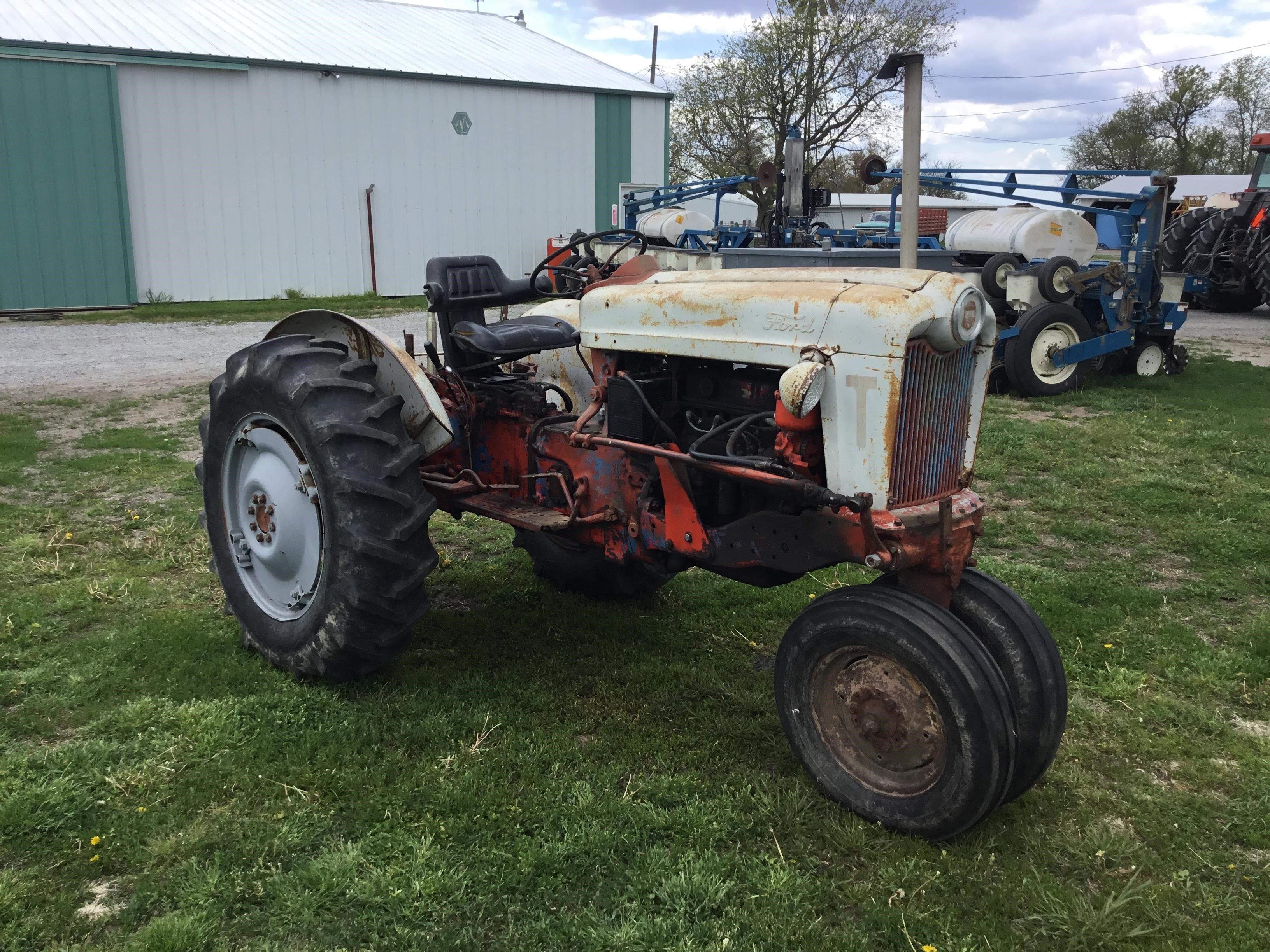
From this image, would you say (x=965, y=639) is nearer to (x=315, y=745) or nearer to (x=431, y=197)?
(x=315, y=745)

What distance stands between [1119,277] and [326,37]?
14111mm

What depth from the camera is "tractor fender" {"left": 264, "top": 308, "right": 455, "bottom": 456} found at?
3.35 meters

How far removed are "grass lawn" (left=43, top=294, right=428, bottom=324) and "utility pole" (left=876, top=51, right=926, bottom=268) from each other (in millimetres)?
11653

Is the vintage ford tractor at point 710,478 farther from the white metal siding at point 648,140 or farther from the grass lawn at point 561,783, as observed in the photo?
the white metal siding at point 648,140

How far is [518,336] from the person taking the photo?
11.4ft

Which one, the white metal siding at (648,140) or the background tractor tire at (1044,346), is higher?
the white metal siding at (648,140)

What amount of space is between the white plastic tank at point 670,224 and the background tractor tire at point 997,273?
18.6 feet

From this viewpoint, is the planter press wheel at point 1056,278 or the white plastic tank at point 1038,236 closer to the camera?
the planter press wheel at point 1056,278

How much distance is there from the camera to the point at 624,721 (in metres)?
3.20

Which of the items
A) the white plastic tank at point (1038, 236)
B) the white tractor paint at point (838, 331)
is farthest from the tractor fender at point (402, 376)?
the white plastic tank at point (1038, 236)

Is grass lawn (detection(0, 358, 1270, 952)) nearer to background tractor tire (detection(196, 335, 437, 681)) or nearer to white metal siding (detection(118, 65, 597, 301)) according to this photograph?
background tractor tire (detection(196, 335, 437, 681))

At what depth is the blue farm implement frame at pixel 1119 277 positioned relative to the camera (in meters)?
9.05

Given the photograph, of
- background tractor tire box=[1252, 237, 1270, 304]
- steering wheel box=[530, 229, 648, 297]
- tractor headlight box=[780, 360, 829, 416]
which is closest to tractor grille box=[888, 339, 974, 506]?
tractor headlight box=[780, 360, 829, 416]

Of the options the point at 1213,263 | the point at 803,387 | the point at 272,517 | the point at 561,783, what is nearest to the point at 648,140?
the point at 1213,263
